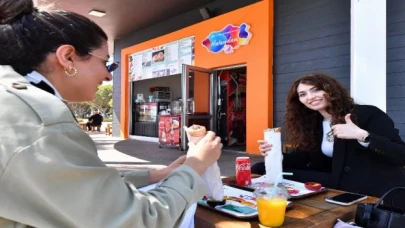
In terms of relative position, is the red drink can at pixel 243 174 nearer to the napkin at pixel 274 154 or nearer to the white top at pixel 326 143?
the napkin at pixel 274 154

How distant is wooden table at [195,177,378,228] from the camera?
1.07 metres

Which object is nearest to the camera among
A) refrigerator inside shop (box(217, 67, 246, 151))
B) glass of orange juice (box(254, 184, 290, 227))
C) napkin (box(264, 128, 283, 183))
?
glass of orange juice (box(254, 184, 290, 227))

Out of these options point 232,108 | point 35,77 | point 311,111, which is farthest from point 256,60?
point 35,77

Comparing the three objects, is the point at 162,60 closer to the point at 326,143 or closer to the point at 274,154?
the point at 326,143

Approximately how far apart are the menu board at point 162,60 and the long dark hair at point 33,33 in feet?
22.0

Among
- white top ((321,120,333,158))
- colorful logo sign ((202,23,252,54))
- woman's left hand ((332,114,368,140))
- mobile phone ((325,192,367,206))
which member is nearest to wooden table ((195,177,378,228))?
mobile phone ((325,192,367,206))

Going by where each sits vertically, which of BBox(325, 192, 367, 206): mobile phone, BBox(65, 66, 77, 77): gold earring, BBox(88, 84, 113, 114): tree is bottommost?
BBox(325, 192, 367, 206): mobile phone

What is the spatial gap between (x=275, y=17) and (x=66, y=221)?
19.1 feet

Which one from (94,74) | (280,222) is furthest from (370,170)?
(94,74)

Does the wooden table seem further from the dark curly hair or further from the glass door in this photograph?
the glass door

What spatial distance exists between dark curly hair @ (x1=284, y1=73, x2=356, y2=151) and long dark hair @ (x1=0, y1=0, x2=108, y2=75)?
1544mm

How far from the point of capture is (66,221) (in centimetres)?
60

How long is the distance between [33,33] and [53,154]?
0.37 m

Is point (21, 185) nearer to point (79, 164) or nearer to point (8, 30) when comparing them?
point (79, 164)
